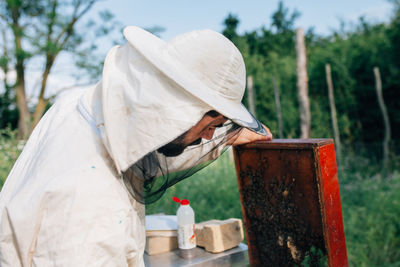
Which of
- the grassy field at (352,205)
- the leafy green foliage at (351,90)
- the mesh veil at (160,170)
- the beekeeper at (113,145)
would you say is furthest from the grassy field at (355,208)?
the leafy green foliage at (351,90)

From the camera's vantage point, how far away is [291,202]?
71.1 inches

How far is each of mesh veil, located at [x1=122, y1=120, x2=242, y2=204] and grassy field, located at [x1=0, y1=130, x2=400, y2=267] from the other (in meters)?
1.56

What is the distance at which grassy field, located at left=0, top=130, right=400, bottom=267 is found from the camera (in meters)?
3.50

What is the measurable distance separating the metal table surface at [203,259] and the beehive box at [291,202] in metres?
0.07

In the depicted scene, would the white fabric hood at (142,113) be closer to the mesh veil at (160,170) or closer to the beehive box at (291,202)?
the mesh veil at (160,170)

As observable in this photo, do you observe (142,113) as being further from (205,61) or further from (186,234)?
(186,234)

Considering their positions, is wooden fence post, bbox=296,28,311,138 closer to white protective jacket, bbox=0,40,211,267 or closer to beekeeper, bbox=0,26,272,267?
beekeeper, bbox=0,26,272,267

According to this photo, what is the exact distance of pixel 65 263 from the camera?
3.28ft

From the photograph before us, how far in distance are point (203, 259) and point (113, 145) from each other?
1168mm

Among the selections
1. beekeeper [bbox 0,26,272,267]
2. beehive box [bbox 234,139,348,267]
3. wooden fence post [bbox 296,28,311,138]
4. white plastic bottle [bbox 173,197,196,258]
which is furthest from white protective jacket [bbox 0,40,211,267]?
wooden fence post [bbox 296,28,311,138]

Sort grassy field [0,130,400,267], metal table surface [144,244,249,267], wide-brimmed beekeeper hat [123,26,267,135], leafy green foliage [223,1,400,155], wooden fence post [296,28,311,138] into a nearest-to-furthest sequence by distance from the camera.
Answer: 1. wide-brimmed beekeeper hat [123,26,267,135]
2. metal table surface [144,244,249,267]
3. grassy field [0,130,400,267]
4. wooden fence post [296,28,311,138]
5. leafy green foliage [223,1,400,155]

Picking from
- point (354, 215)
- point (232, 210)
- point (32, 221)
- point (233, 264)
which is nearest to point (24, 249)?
point (32, 221)

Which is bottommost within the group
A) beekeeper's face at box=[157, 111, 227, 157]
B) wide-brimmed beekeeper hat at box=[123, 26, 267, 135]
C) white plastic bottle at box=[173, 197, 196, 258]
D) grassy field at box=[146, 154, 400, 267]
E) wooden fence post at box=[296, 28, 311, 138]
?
grassy field at box=[146, 154, 400, 267]

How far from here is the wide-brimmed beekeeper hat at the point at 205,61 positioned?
117 cm
